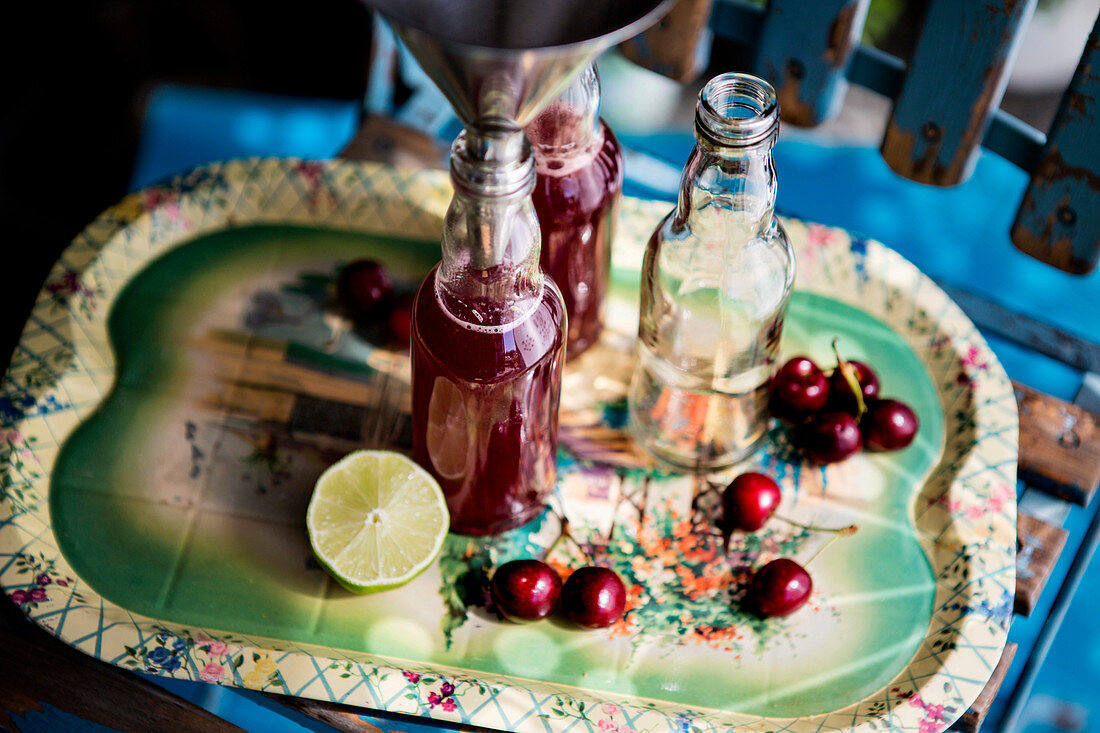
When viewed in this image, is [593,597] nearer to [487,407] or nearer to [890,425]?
[487,407]

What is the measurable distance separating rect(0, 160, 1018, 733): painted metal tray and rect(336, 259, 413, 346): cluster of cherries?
0.02 meters

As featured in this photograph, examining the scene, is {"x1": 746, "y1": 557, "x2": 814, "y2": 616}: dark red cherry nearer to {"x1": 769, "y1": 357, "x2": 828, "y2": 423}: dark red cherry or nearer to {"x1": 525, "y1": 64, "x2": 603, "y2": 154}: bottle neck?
{"x1": 769, "y1": 357, "x2": 828, "y2": 423}: dark red cherry

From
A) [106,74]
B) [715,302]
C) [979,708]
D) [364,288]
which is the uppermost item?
[715,302]

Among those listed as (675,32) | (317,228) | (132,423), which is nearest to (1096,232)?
(675,32)

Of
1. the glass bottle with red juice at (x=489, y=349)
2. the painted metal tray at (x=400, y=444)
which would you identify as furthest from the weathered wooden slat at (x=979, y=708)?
the glass bottle with red juice at (x=489, y=349)

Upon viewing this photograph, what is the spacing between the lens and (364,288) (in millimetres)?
1009

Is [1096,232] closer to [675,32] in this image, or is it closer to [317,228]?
[675,32]

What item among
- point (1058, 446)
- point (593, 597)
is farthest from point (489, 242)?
point (1058, 446)

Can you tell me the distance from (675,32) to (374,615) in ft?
2.46

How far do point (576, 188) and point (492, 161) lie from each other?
24 cm

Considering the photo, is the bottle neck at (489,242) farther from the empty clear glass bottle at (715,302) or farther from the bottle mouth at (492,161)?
the empty clear glass bottle at (715,302)

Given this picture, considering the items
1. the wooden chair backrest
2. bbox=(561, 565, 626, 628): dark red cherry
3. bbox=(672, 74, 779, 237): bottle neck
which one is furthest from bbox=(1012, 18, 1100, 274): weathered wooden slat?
bbox=(561, 565, 626, 628): dark red cherry

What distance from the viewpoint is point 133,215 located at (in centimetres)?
105

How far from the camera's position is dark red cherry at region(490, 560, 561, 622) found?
2.68 feet
